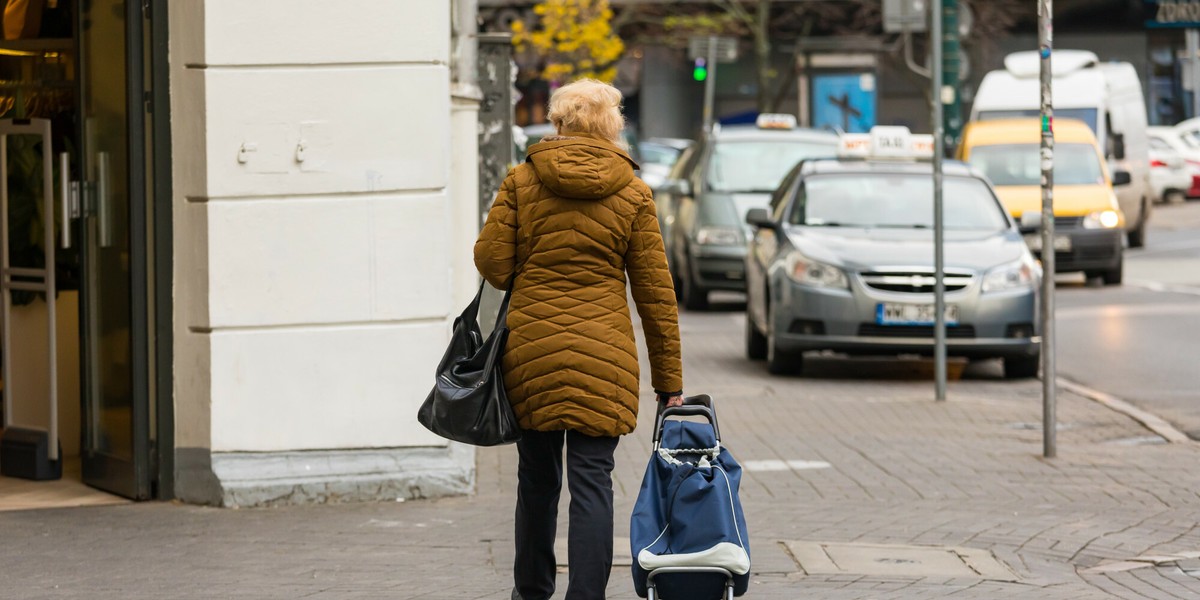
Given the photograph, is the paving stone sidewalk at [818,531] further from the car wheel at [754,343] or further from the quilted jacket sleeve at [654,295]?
the car wheel at [754,343]

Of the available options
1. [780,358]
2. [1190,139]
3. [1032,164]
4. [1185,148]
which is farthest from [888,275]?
[1190,139]

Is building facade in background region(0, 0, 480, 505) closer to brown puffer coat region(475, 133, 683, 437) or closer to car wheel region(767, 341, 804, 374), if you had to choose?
brown puffer coat region(475, 133, 683, 437)

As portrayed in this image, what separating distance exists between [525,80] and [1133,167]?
2690cm

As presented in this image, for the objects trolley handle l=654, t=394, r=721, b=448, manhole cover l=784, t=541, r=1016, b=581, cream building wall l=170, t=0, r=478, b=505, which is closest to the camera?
trolley handle l=654, t=394, r=721, b=448

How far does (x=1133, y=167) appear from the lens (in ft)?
93.4

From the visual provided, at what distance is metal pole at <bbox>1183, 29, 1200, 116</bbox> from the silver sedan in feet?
140

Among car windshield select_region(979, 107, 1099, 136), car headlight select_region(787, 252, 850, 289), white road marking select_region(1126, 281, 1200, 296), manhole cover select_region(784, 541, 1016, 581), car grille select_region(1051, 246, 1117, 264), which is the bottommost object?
manhole cover select_region(784, 541, 1016, 581)

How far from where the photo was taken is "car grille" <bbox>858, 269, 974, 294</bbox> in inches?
526

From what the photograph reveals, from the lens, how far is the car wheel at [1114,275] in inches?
873

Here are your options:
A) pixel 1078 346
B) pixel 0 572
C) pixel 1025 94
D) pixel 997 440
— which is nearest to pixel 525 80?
pixel 1025 94

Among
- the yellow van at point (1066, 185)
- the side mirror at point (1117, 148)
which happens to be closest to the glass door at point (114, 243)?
the yellow van at point (1066, 185)

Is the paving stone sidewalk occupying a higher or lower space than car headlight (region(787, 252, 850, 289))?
lower

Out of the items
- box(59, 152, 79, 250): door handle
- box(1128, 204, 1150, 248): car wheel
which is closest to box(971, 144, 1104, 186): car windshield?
box(1128, 204, 1150, 248): car wheel

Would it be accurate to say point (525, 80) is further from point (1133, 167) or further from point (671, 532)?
point (671, 532)
